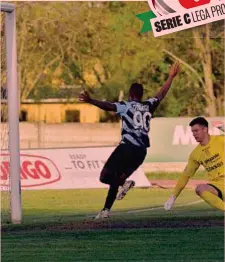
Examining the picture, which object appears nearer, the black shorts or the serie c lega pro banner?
the black shorts

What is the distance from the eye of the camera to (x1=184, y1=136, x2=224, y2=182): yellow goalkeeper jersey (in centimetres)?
1571

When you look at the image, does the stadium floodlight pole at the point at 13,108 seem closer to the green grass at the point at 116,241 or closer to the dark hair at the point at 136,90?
the green grass at the point at 116,241

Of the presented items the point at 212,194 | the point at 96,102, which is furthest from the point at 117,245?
the point at 96,102

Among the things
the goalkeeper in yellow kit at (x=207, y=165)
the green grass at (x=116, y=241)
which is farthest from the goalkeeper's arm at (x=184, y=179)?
the green grass at (x=116, y=241)

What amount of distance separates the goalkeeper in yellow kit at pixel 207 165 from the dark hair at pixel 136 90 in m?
1.78

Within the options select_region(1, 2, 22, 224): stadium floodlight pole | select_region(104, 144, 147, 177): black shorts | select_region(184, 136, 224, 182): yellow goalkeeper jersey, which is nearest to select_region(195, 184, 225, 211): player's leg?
select_region(184, 136, 224, 182): yellow goalkeeper jersey

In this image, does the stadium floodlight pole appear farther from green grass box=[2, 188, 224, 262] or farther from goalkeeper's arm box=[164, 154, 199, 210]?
goalkeeper's arm box=[164, 154, 199, 210]

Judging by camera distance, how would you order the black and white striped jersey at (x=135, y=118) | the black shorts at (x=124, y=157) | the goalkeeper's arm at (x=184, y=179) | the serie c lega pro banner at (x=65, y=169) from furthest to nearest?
the serie c lega pro banner at (x=65, y=169) < the black shorts at (x=124, y=157) < the black and white striped jersey at (x=135, y=118) < the goalkeeper's arm at (x=184, y=179)

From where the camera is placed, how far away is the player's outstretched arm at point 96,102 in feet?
51.0

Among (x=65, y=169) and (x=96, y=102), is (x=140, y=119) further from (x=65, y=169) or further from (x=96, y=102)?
(x=65, y=169)

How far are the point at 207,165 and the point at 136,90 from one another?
213 cm

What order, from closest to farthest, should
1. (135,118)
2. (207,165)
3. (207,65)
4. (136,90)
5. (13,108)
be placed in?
(207,165) < (136,90) < (13,108) < (135,118) < (207,65)

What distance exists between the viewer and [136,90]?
684 inches

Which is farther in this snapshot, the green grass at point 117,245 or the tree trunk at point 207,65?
the tree trunk at point 207,65
